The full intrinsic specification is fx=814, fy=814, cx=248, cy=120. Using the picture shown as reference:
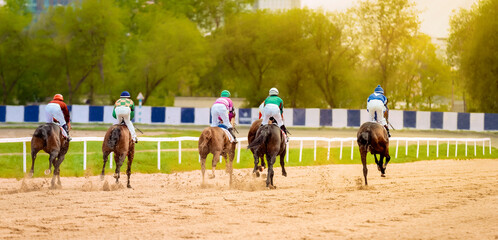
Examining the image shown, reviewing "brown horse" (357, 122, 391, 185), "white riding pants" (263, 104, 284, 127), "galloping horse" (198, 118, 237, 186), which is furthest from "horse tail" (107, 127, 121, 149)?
"brown horse" (357, 122, 391, 185)

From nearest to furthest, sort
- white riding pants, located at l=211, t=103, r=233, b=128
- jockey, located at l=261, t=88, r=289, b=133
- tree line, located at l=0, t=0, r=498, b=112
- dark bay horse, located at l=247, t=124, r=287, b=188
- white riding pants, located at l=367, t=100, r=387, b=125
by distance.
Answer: dark bay horse, located at l=247, t=124, r=287, b=188 → jockey, located at l=261, t=88, r=289, b=133 → white riding pants, located at l=211, t=103, r=233, b=128 → white riding pants, located at l=367, t=100, r=387, b=125 → tree line, located at l=0, t=0, r=498, b=112

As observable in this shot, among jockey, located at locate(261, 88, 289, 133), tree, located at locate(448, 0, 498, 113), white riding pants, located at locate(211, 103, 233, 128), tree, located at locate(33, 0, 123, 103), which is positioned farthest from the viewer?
tree, located at locate(33, 0, 123, 103)

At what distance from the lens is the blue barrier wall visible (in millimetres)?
52656

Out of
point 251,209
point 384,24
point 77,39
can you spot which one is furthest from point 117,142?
point 77,39

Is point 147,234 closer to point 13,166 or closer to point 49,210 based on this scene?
point 49,210

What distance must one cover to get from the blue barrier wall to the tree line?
767 cm

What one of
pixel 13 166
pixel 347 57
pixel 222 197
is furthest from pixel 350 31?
pixel 222 197

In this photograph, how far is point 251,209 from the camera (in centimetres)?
1282

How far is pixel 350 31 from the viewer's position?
2510 inches

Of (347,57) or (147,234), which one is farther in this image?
(347,57)

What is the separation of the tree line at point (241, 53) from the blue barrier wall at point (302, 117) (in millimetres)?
7665

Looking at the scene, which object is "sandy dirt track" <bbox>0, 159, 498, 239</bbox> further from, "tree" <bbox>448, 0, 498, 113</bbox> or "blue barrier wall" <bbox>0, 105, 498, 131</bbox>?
"tree" <bbox>448, 0, 498, 113</bbox>

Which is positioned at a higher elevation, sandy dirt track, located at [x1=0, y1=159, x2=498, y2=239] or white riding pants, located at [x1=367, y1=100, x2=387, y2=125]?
white riding pants, located at [x1=367, y1=100, x2=387, y2=125]

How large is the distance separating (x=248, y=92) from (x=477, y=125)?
69.8 ft
